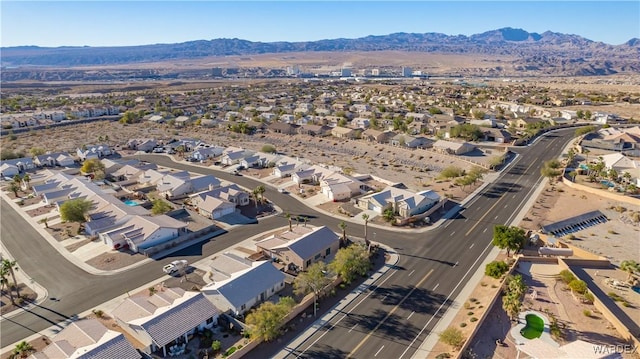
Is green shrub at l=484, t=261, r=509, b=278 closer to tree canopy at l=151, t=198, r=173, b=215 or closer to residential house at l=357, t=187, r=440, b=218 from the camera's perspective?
residential house at l=357, t=187, r=440, b=218

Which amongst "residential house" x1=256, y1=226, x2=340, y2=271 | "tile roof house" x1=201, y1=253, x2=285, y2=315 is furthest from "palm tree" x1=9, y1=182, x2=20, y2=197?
"residential house" x1=256, y1=226, x2=340, y2=271

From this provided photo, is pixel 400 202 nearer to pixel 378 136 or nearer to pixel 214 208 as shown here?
pixel 214 208

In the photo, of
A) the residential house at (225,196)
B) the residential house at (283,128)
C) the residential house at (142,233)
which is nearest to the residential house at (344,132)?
the residential house at (283,128)

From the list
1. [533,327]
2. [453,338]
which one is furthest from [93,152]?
[533,327]

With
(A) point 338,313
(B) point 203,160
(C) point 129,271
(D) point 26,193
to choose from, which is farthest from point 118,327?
(B) point 203,160

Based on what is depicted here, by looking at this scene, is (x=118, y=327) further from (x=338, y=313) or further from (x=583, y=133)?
(x=583, y=133)

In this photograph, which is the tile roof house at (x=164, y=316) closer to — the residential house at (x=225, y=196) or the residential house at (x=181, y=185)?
the residential house at (x=225, y=196)

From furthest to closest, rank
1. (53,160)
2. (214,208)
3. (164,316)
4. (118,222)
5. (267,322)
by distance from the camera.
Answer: (53,160) → (214,208) → (118,222) → (164,316) → (267,322)
